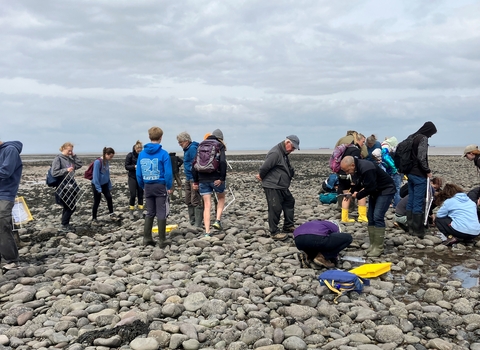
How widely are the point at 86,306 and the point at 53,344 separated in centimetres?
90

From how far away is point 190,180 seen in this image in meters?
10.0

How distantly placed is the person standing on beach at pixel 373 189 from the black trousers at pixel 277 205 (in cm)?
156

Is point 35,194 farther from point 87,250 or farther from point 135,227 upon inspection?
point 87,250

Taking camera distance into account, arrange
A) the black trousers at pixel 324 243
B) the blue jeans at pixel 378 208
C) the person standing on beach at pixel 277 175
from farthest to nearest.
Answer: the person standing on beach at pixel 277 175 < the blue jeans at pixel 378 208 < the black trousers at pixel 324 243

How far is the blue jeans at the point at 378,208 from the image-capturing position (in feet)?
25.9

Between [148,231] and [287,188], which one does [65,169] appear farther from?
[287,188]

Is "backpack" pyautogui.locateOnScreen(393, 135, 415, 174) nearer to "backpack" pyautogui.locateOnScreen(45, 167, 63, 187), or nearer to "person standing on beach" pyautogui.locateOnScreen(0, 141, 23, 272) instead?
"person standing on beach" pyautogui.locateOnScreen(0, 141, 23, 272)

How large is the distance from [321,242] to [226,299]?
6.57 ft

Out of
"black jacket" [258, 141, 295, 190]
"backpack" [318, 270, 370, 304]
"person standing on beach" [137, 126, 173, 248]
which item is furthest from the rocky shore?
"black jacket" [258, 141, 295, 190]

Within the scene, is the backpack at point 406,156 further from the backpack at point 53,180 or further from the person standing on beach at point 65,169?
the backpack at point 53,180

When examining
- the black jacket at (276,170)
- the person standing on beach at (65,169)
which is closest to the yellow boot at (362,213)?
the black jacket at (276,170)

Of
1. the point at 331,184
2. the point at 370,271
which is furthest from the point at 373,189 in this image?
the point at 331,184

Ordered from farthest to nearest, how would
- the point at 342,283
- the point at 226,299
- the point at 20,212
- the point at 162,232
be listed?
the point at 20,212 < the point at 162,232 < the point at 342,283 < the point at 226,299

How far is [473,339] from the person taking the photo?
4.94m
